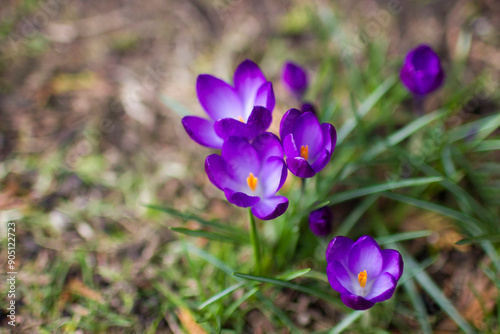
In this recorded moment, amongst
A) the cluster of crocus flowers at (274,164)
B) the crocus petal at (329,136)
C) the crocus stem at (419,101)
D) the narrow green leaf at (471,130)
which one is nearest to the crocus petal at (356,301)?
the cluster of crocus flowers at (274,164)

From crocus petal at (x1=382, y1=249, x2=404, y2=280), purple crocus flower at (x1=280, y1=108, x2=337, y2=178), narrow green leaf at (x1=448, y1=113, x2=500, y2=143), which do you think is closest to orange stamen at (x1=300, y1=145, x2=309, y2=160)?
purple crocus flower at (x1=280, y1=108, x2=337, y2=178)

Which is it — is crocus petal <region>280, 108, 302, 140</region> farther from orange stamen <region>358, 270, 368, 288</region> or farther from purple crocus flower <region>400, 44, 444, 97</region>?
purple crocus flower <region>400, 44, 444, 97</region>

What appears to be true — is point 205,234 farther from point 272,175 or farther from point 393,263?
point 393,263

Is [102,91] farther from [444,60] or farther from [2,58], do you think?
[444,60]

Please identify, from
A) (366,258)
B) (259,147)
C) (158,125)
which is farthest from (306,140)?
(158,125)

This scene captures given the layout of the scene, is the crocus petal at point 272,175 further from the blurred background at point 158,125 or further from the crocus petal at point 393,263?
the blurred background at point 158,125

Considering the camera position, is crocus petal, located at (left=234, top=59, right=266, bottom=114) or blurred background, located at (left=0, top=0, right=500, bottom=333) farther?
blurred background, located at (left=0, top=0, right=500, bottom=333)

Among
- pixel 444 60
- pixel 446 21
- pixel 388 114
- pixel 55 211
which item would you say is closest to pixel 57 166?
pixel 55 211
